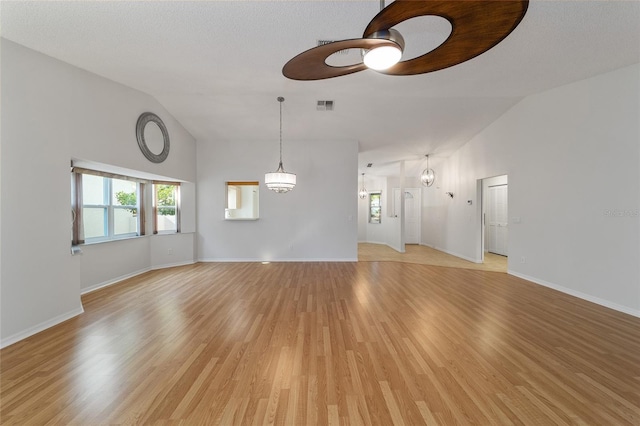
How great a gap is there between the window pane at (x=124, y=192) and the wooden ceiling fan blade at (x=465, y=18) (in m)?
5.56

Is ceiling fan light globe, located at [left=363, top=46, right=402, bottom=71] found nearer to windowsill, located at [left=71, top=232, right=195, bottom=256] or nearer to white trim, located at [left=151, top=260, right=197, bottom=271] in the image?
windowsill, located at [left=71, top=232, right=195, bottom=256]

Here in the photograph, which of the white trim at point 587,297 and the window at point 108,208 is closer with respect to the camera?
the white trim at point 587,297

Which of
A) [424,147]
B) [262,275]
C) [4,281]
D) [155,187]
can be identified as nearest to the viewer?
[4,281]

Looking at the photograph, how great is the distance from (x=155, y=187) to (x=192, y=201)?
887 millimetres

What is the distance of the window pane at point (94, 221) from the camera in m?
Answer: 4.46

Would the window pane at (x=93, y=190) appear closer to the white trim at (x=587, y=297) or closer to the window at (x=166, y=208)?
the window at (x=166, y=208)

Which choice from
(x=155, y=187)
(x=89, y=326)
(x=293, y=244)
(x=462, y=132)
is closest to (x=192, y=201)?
(x=155, y=187)

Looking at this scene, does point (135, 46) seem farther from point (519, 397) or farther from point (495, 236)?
point (495, 236)

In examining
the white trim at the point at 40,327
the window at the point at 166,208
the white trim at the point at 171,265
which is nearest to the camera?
the white trim at the point at 40,327

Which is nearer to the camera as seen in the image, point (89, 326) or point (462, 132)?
point (89, 326)

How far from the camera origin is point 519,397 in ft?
5.93

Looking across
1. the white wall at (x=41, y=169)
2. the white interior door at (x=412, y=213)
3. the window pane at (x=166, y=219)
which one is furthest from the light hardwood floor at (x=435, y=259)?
the white wall at (x=41, y=169)

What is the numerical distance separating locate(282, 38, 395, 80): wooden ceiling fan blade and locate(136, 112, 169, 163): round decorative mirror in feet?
12.9

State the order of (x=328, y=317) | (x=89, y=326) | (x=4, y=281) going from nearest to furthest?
(x=4, y=281) → (x=89, y=326) → (x=328, y=317)
